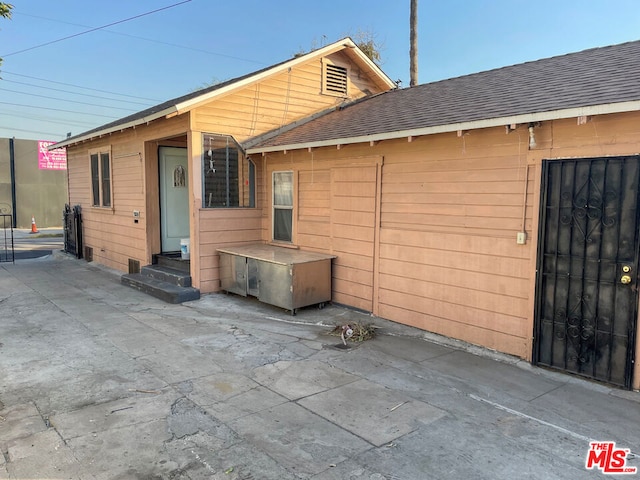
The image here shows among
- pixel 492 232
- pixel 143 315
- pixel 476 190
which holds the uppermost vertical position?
pixel 476 190

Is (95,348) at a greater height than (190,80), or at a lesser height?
lesser

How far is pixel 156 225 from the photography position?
30.2ft

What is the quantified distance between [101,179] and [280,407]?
9484 millimetres

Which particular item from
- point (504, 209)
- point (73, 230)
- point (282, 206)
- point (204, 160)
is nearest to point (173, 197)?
point (204, 160)

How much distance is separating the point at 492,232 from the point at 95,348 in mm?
4790

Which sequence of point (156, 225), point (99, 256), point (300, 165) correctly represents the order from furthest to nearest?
1. point (99, 256)
2. point (156, 225)
3. point (300, 165)

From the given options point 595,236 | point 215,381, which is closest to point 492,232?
point 595,236

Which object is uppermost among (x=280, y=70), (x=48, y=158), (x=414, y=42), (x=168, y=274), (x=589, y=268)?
(x=414, y=42)

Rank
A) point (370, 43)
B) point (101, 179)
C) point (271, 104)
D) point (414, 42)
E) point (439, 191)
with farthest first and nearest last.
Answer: point (370, 43) → point (414, 42) → point (101, 179) → point (271, 104) → point (439, 191)

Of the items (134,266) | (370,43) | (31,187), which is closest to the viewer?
(134,266)

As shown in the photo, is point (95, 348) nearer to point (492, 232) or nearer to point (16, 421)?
point (16, 421)

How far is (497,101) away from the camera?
5309mm

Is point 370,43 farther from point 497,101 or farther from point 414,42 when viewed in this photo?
point 497,101

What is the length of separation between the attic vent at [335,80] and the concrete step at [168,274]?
4798mm
